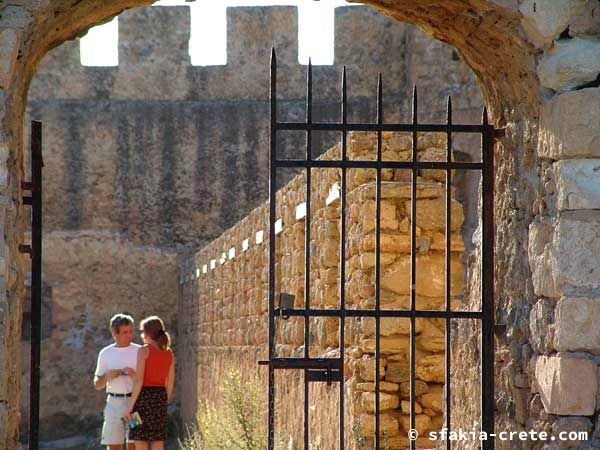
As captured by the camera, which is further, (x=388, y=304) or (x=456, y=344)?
(x=388, y=304)

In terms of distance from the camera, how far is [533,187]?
4688 millimetres

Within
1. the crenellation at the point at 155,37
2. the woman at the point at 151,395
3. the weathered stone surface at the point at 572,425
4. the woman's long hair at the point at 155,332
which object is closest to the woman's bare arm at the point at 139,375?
the woman at the point at 151,395

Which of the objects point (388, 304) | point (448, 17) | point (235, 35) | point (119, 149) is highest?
point (235, 35)

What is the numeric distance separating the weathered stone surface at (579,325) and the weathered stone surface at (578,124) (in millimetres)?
552

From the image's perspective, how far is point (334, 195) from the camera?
8.11 meters

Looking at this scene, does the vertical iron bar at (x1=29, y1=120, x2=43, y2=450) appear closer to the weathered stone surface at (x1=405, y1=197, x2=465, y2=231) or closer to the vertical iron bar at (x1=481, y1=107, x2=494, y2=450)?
the vertical iron bar at (x1=481, y1=107, x2=494, y2=450)

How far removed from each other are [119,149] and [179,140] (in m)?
1.14

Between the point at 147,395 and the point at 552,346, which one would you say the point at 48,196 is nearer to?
the point at 147,395

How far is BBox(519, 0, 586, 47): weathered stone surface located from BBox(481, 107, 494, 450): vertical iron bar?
72cm

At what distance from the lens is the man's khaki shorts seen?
26.3 ft

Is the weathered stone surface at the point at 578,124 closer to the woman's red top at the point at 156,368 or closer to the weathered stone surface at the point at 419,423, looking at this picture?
the weathered stone surface at the point at 419,423

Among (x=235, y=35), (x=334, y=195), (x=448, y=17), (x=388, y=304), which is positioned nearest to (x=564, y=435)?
(x=448, y=17)

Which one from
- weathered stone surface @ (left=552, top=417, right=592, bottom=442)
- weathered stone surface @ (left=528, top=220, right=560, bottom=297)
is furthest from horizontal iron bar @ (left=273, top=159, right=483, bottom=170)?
weathered stone surface @ (left=552, top=417, right=592, bottom=442)

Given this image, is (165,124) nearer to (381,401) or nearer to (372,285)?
(372,285)
